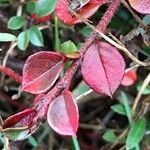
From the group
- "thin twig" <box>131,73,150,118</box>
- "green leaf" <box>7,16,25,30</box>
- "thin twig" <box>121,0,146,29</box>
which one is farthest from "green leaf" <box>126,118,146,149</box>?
"green leaf" <box>7,16,25,30</box>

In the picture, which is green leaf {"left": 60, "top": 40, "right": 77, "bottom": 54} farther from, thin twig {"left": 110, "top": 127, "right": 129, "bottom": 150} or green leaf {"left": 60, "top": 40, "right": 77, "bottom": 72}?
thin twig {"left": 110, "top": 127, "right": 129, "bottom": 150}

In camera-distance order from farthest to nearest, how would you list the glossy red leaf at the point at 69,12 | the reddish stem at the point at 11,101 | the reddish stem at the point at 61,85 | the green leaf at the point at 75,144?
the reddish stem at the point at 11,101
the green leaf at the point at 75,144
the glossy red leaf at the point at 69,12
the reddish stem at the point at 61,85

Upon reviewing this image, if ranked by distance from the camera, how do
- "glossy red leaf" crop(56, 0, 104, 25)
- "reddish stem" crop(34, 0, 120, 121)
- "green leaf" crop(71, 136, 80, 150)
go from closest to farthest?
"reddish stem" crop(34, 0, 120, 121), "glossy red leaf" crop(56, 0, 104, 25), "green leaf" crop(71, 136, 80, 150)

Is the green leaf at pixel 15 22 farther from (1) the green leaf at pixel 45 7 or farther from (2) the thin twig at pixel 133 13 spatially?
(2) the thin twig at pixel 133 13

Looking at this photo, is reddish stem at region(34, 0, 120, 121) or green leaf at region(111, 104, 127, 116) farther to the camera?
green leaf at region(111, 104, 127, 116)

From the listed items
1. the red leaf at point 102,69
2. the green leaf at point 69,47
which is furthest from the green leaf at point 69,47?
the red leaf at point 102,69
